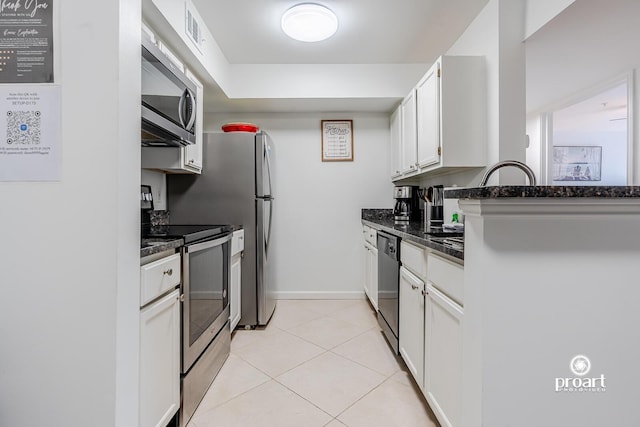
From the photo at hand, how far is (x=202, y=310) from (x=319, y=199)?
2085mm

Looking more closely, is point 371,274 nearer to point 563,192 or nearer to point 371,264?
point 371,264

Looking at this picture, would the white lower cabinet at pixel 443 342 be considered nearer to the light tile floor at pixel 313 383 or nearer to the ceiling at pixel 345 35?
the light tile floor at pixel 313 383

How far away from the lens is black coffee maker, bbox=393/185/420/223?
2.88m

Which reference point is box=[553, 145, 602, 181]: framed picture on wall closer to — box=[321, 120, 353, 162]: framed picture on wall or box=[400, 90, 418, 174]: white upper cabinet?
box=[400, 90, 418, 174]: white upper cabinet

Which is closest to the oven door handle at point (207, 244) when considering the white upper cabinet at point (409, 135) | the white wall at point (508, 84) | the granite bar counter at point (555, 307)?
the granite bar counter at point (555, 307)

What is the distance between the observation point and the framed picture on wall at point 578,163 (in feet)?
17.1

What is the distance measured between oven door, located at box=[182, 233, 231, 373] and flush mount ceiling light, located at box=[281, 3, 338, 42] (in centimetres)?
157

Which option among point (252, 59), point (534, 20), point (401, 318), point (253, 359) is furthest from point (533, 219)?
point (252, 59)

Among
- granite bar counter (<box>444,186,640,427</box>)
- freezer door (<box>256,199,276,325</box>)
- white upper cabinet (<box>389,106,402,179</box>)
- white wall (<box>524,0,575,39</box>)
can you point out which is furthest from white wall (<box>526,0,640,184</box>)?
freezer door (<box>256,199,276,325</box>)

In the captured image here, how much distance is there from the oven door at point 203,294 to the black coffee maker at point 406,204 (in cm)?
163

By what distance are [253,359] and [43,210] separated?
1645mm

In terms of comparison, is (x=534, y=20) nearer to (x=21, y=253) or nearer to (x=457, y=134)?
(x=457, y=134)

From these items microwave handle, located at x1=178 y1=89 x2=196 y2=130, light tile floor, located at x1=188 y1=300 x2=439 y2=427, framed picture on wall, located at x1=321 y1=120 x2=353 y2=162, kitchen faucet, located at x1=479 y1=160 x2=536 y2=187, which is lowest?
light tile floor, located at x1=188 y1=300 x2=439 y2=427

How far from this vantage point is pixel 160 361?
1.25 meters
